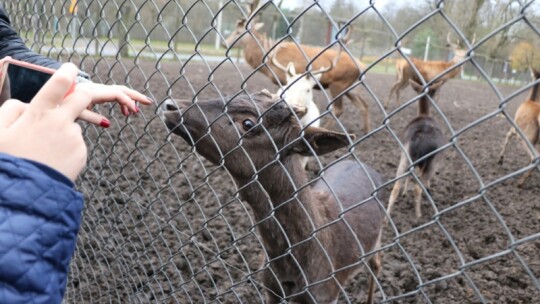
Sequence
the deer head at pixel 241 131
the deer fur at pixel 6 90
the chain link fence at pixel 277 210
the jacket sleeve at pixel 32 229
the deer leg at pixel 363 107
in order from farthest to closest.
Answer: the deer leg at pixel 363 107
the deer head at pixel 241 131
the deer fur at pixel 6 90
the chain link fence at pixel 277 210
the jacket sleeve at pixel 32 229

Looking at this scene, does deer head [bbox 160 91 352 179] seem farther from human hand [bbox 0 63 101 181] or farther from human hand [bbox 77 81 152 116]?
human hand [bbox 0 63 101 181]

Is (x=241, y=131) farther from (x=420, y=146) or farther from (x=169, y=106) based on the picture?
(x=420, y=146)

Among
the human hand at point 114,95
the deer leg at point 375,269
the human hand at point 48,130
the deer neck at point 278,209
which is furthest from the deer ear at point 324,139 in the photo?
the deer leg at point 375,269


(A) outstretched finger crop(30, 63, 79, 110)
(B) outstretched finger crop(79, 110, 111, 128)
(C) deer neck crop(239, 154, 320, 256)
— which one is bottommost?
(C) deer neck crop(239, 154, 320, 256)

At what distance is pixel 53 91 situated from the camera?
1045mm

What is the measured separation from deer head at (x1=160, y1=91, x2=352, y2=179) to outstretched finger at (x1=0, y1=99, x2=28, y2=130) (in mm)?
976

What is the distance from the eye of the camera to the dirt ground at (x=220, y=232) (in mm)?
2461

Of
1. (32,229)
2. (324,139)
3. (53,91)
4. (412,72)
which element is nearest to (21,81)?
(53,91)

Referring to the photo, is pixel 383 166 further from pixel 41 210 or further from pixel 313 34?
pixel 313 34

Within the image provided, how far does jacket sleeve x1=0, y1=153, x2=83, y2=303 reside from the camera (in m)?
0.96

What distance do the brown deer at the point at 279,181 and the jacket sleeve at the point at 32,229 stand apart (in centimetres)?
94

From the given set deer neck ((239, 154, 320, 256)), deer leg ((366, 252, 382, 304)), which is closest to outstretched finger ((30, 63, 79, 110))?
deer neck ((239, 154, 320, 256))

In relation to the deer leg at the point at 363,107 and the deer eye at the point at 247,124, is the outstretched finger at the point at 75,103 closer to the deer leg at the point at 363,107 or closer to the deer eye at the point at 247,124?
the deer eye at the point at 247,124

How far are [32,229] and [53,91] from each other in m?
0.28
